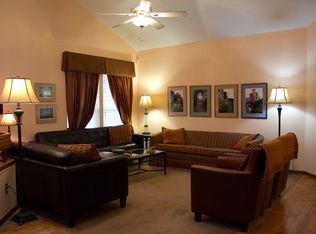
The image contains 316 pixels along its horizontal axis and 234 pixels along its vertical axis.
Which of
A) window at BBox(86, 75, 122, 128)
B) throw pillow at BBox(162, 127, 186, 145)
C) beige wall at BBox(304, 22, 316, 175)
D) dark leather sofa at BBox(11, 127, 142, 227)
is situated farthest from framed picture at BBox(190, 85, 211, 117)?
dark leather sofa at BBox(11, 127, 142, 227)

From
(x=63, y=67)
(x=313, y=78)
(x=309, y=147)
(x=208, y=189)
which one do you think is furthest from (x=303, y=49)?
(x=63, y=67)

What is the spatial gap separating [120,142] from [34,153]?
10.8ft

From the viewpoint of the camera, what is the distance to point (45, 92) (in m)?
5.95

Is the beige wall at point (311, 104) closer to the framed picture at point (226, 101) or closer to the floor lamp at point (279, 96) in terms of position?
the floor lamp at point (279, 96)

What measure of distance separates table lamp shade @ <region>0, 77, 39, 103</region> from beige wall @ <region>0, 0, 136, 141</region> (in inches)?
72.3

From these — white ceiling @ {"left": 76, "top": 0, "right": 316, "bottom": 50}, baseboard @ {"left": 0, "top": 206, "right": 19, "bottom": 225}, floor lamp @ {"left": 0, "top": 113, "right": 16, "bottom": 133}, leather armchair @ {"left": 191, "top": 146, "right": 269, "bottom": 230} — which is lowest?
baseboard @ {"left": 0, "top": 206, "right": 19, "bottom": 225}

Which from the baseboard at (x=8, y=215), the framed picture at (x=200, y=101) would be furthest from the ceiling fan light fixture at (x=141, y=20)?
the baseboard at (x=8, y=215)

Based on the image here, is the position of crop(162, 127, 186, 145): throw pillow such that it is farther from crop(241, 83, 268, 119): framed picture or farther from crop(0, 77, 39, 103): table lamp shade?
crop(0, 77, 39, 103): table lamp shade

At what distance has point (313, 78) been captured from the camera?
18.4ft

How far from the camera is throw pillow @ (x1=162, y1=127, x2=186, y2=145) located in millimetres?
7005

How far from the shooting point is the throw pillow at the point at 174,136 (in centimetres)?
700

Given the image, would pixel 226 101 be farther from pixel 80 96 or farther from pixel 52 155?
pixel 52 155

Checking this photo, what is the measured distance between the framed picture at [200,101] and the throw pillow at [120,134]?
1.66 metres

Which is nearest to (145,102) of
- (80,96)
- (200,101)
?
(200,101)
